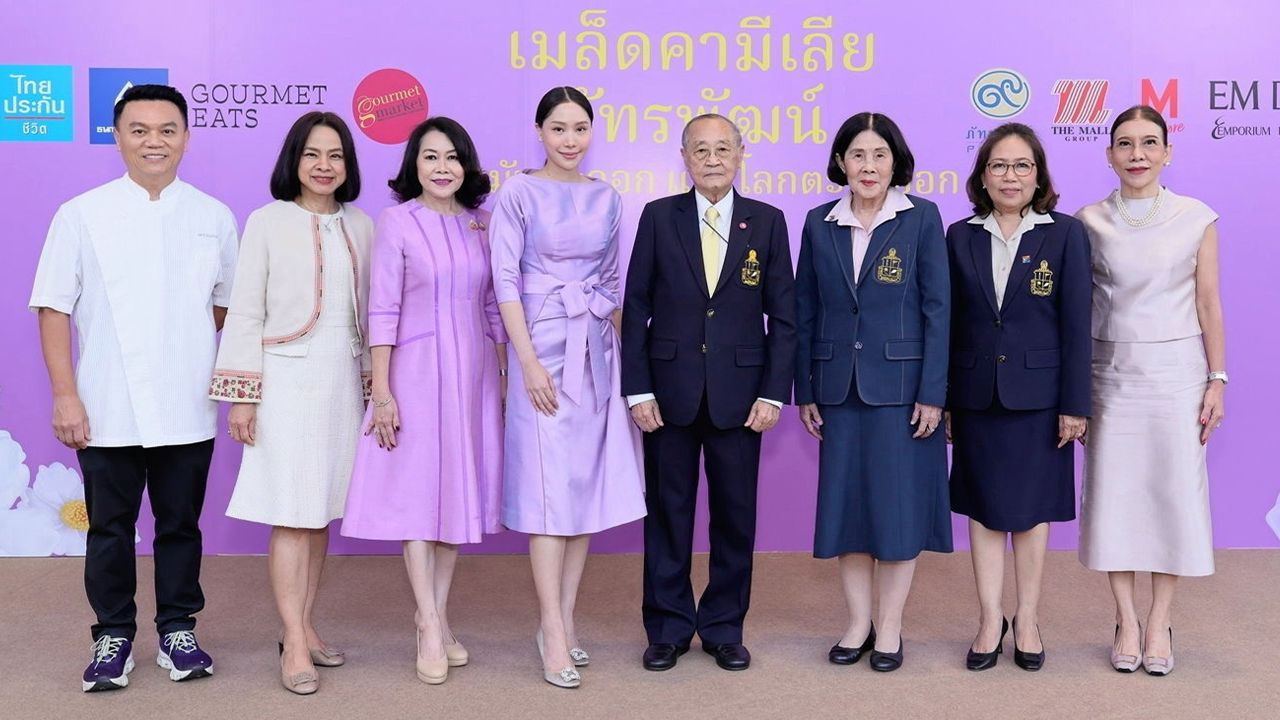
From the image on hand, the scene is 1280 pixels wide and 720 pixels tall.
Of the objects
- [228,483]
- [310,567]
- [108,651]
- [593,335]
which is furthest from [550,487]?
[228,483]

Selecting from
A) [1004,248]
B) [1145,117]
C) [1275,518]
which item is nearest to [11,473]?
[1004,248]

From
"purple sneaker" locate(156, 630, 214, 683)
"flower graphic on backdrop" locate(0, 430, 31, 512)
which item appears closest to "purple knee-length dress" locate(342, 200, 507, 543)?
"purple sneaker" locate(156, 630, 214, 683)

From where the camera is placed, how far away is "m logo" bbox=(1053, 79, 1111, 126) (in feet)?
14.1

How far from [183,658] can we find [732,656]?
4.91 feet

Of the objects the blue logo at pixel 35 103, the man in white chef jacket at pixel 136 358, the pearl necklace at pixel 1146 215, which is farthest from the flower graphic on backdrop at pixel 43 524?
the pearl necklace at pixel 1146 215

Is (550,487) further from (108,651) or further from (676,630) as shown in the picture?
(108,651)

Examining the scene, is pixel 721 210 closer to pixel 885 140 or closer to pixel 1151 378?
pixel 885 140

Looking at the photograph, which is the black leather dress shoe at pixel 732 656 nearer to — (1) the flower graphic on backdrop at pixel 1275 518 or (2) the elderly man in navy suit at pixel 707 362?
(2) the elderly man in navy suit at pixel 707 362

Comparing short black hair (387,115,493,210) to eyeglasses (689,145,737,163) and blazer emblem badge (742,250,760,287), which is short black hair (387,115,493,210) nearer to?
eyeglasses (689,145,737,163)

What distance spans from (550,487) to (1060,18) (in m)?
2.97

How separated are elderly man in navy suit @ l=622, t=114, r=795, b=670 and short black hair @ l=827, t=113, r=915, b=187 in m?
0.25

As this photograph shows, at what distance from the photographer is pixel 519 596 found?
3781 millimetres

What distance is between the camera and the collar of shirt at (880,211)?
113 inches

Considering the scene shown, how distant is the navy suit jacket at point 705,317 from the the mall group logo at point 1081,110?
2026 mm
